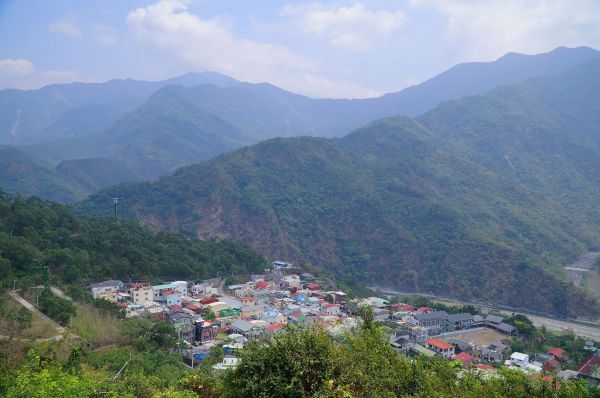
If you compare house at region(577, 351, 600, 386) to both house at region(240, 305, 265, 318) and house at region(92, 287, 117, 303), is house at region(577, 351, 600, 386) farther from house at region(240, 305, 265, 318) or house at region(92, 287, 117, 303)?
house at region(92, 287, 117, 303)

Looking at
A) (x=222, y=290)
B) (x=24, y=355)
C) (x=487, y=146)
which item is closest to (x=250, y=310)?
(x=222, y=290)

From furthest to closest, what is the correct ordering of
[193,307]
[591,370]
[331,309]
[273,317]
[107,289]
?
[331,309] → [193,307] → [273,317] → [107,289] → [591,370]

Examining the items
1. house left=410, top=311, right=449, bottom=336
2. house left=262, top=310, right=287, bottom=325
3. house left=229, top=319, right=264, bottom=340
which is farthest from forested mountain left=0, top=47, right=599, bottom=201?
house left=410, top=311, right=449, bottom=336

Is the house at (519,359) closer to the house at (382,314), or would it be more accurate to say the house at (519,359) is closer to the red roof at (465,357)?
the red roof at (465,357)

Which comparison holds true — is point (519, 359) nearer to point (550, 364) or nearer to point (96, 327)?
point (550, 364)

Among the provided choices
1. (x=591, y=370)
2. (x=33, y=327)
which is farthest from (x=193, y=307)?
(x=591, y=370)

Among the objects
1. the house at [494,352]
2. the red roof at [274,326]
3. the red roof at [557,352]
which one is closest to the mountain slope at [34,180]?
the red roof at [274,326]

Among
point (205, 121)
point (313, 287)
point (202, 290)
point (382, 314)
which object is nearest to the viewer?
point (382, 314)
